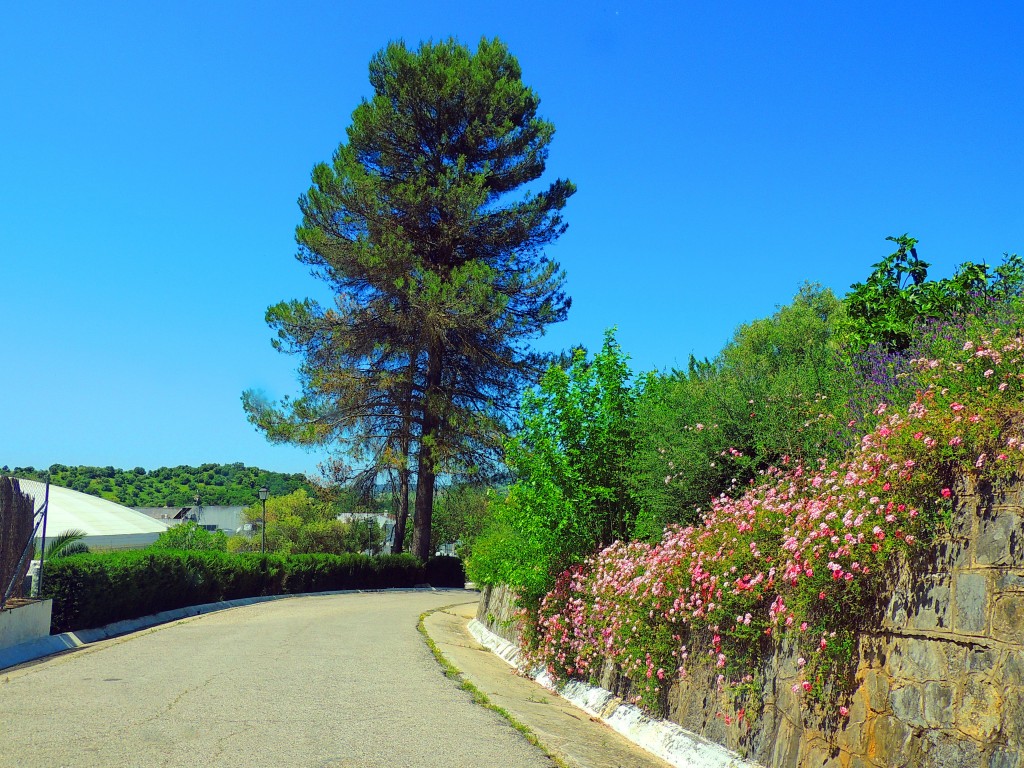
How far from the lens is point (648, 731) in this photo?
25.0 ft

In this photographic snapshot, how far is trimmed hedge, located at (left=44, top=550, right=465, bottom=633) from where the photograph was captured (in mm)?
15297

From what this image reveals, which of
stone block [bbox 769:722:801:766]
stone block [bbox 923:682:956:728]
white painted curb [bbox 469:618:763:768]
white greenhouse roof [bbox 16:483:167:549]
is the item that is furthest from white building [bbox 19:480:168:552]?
stone block [bbox 923:682:956:728]

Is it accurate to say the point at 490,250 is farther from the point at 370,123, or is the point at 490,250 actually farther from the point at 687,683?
the point at 687,683

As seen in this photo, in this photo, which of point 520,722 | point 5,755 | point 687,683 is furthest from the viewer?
point 520,722

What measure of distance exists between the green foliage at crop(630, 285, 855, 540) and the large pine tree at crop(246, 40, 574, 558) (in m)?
23.3

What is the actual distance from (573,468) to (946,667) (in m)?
6.94

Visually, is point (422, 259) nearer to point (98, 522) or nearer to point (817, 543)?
point (98, 522)

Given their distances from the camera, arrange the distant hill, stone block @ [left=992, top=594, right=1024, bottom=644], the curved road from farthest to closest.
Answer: the distant hill, the curved road, stone block @ [left=992, top=594, right=1024, bottom=644]

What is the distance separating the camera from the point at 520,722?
25.6 feet

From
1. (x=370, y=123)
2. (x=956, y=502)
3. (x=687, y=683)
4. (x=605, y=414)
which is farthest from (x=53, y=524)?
(x=956, y=502)

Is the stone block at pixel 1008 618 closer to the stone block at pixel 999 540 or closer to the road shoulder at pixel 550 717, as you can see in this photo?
the stone block at pixel 999 540

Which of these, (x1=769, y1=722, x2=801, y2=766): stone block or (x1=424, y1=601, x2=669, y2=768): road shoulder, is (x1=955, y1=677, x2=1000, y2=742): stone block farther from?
(x1=424, y1=601, x2=669, y2=768): road shoulder

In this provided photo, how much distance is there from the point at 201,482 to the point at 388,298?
10185cm

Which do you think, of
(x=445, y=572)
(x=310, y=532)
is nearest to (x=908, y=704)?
(x=445, y=572)
